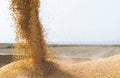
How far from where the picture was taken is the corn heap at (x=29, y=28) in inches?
279

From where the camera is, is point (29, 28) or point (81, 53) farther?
point (81, 53)

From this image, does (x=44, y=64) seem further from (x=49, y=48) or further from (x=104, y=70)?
(x=104, y=70)

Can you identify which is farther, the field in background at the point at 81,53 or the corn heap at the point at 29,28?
the field in background at the point at 81,53

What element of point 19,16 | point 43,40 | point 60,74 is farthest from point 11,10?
point 60,74

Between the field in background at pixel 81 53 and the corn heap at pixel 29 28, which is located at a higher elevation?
the corn heap at pixel 29 28

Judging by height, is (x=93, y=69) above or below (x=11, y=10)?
below

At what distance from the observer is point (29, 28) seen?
281 inches

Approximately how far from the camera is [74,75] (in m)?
6.71

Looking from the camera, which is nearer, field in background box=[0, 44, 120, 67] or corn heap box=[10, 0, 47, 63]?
corn heap box=[10, 0, 47, 63]

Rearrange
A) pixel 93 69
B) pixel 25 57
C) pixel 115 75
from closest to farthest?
pixel 115 75, pixel 93 69, pixel 25 57

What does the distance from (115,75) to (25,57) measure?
188 cm

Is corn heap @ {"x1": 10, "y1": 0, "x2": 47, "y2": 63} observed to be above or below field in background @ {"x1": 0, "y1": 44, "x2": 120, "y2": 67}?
above

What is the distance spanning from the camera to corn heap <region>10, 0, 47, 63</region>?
23.2 feet

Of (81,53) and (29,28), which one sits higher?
(29,28)
